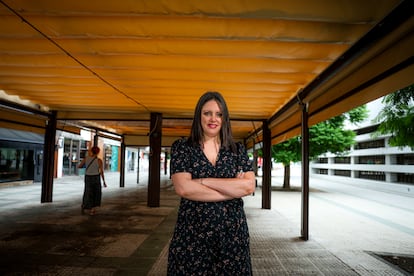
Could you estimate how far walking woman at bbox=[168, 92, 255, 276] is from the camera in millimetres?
1506

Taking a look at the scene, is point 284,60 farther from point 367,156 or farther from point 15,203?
point 367,156

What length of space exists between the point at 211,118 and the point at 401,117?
409 centimetres

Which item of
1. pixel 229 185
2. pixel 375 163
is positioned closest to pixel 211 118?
pixel 229 185

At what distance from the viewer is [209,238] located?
4.93 feet

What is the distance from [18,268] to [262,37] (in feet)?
14.6

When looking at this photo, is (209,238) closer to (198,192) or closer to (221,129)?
(198,192)

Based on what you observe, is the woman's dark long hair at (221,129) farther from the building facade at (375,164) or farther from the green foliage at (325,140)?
the building facade at (375,164)

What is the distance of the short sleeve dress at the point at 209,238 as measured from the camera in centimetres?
150

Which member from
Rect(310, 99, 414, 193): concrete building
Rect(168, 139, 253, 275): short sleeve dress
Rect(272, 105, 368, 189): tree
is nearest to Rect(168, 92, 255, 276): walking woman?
Rect(168, 139, 253, 275): short sleeve dress

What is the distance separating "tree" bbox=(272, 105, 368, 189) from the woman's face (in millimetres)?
11991

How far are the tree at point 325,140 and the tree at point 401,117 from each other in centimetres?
830

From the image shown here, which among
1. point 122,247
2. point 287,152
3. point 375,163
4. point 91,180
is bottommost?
point 122,247

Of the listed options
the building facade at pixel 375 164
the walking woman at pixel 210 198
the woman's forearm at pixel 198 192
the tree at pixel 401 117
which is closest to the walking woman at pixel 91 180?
the walking woman at pixel 210 198

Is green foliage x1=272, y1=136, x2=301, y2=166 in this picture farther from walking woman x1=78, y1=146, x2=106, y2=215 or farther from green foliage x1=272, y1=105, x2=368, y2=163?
walking woman x1=78, y1=146, x2=106, y2=215
